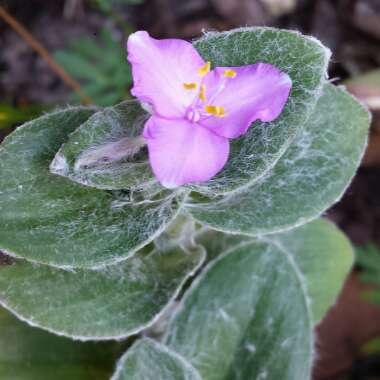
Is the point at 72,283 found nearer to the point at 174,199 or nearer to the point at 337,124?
the point at 174,199

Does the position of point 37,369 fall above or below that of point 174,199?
below

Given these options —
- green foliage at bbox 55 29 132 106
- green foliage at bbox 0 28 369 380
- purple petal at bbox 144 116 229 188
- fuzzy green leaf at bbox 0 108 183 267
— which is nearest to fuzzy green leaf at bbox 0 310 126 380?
green foliage at bbox 0 28 369 380

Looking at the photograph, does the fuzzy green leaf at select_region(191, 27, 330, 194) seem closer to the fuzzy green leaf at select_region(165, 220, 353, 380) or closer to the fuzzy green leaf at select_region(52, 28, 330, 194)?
the fuzzy green leaf at select_region(52, 28, 330, 194)

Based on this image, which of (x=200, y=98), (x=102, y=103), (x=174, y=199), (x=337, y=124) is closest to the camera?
(x=200, y=98)

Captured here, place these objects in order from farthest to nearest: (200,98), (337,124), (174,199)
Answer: (337,124)
(174,199)
(200,98)

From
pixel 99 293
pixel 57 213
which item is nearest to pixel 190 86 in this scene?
pixel 57 213

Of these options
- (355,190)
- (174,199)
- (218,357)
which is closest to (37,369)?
(218,357)

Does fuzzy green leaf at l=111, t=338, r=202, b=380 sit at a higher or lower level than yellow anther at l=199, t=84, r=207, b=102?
lower

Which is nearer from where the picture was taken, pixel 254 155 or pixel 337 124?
pixel 254 155
